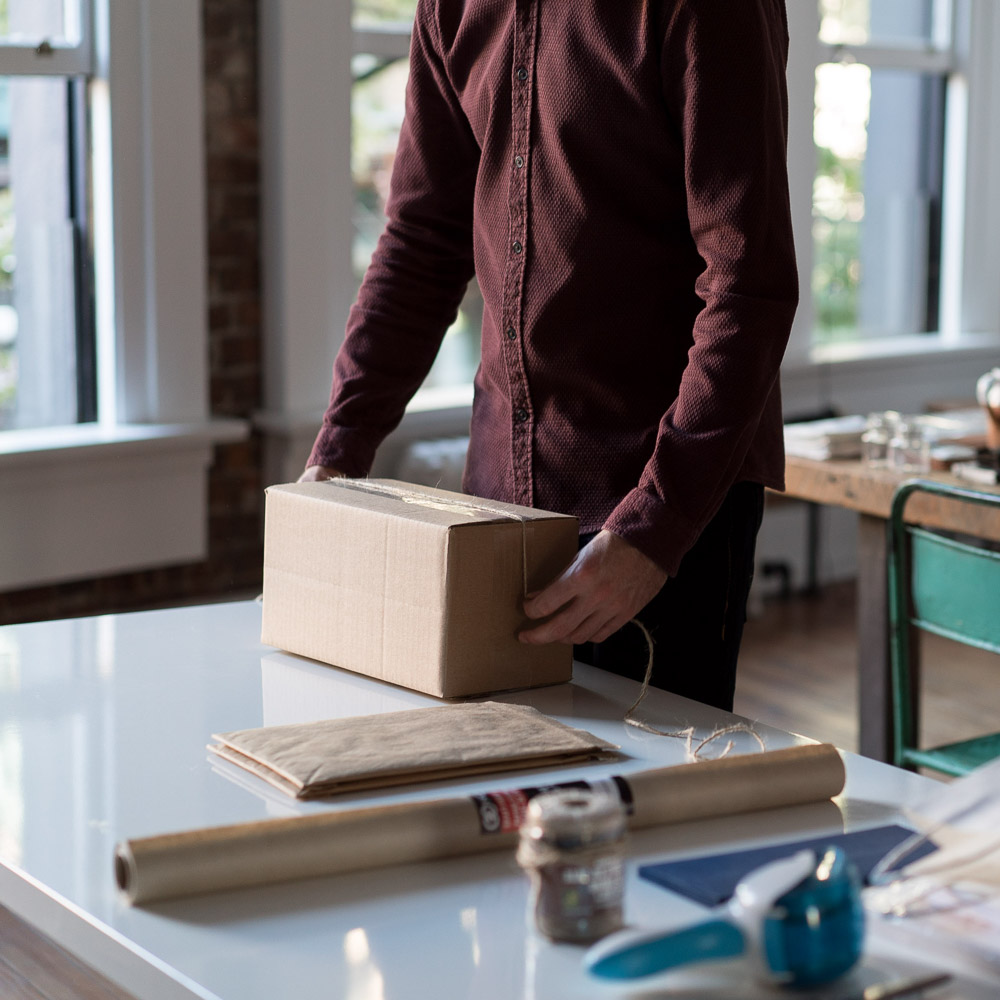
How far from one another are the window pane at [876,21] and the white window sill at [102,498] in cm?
250

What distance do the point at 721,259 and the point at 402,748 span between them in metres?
0.59

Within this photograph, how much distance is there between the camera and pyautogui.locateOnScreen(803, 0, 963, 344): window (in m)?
4.95

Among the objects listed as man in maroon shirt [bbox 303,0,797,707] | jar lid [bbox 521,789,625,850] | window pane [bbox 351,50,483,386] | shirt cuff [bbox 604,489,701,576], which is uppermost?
window pane [bbox 351,50,483,386]

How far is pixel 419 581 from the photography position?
1.33m

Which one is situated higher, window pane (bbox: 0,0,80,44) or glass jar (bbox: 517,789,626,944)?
window pane (bbox: 0,0,80,44)

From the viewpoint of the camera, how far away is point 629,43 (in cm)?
148

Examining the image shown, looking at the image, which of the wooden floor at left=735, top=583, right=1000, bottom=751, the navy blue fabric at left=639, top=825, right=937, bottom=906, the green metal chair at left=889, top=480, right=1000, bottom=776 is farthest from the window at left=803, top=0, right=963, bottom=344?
the navy blue fabric at left=639, top=825, right=937, bottom=906

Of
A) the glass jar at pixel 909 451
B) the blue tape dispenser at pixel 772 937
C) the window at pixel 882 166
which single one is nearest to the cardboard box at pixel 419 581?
the blue tape dispenser at pixel 772 937

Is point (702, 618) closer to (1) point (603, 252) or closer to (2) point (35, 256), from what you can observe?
(1) point (603, 252)

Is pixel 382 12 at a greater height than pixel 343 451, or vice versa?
pixel 382 12

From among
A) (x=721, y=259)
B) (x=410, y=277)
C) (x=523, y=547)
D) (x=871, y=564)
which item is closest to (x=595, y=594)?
(x=523, y=547)

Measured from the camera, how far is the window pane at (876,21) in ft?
15.8

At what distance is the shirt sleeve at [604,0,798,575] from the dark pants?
0.45 feet

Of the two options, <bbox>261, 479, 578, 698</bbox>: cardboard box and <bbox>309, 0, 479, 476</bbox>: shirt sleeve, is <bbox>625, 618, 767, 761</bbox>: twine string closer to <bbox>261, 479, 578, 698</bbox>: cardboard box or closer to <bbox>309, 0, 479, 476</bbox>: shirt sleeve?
<bbox>261, 479, 578, 698</bbox>: cardboard box
